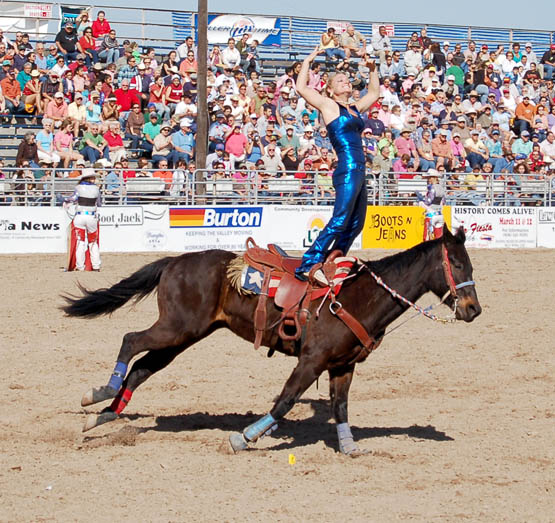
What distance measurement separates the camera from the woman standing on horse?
6.32 m

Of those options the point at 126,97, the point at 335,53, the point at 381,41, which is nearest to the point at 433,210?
the point at 126,97

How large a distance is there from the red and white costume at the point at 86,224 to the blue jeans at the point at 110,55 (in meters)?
8.46

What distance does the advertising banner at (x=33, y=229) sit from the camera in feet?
63.7

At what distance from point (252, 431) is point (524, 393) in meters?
3.06

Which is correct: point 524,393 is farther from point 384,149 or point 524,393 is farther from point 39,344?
point 384,149

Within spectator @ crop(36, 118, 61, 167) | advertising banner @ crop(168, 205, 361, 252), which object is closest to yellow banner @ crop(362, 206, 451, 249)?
advertising banner @ crop(168, 205, 361, 252)

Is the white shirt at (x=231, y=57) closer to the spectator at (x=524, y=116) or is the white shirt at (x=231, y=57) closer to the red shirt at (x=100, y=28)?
the red shirt at (x=100, y=28)

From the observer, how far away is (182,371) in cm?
909

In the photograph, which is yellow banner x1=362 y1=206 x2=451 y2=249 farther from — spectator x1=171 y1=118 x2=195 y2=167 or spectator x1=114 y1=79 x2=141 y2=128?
spectator x1=114 y1=79 x2=141 y2=128

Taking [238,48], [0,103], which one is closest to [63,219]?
[0,103]

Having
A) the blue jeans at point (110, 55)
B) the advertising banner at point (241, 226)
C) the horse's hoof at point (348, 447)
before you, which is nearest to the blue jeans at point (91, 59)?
the blue jeans at point (110, 55)

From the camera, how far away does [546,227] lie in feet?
79.1

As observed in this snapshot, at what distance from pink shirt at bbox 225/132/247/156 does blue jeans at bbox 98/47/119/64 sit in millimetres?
4028

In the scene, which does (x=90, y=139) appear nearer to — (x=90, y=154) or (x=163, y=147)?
(x=90, y=154)
